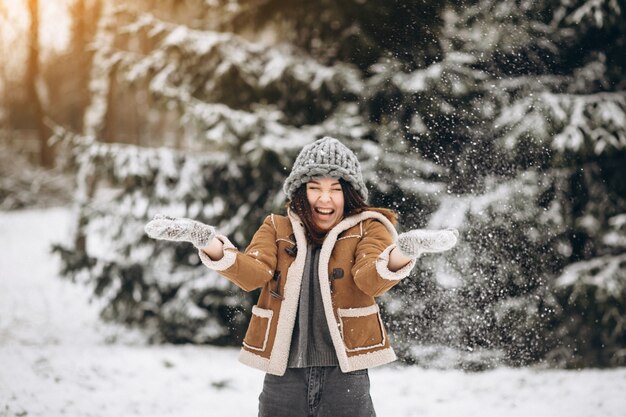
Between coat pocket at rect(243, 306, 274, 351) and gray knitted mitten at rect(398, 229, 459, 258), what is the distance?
0.66m

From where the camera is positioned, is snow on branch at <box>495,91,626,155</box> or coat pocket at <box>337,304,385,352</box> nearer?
coat pocket at <box>337,304,385,352</box>

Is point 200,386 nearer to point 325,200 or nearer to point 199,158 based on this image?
point 199,158

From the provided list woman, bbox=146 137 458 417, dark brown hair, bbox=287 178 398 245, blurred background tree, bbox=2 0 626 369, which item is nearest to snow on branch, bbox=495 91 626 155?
blurred background tree, bbox=2 0 626 369

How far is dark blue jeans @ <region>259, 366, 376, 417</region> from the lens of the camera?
2.42m

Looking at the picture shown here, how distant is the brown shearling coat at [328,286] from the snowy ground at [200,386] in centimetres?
234

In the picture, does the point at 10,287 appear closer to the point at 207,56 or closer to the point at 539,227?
the point at 207,56

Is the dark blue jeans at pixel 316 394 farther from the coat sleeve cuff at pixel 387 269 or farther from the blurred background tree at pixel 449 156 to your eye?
the blurred background tree at pixel 449 156

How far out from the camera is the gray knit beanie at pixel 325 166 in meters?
2.59

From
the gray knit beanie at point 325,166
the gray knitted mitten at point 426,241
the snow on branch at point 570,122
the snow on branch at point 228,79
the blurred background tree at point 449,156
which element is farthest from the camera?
the snow on branch at point 228,79

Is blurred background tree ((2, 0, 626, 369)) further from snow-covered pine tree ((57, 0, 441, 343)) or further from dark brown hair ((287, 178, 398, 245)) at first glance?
dark brown hair ((287, 178, 398, 245))

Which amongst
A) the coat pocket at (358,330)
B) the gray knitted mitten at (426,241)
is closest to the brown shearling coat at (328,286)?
the coat pocket at (358,330)

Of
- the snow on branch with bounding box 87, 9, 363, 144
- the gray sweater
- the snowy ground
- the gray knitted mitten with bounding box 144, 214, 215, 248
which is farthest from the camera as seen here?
the snow on branch with bounding box 87, 9, 363, 144

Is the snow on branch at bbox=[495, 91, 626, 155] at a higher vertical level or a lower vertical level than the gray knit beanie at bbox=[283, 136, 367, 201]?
higher

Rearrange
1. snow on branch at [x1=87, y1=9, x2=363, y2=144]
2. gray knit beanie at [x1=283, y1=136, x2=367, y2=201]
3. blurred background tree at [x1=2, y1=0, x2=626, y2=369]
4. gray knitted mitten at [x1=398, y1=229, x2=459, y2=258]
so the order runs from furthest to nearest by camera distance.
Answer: snow on branch at [x1=87, y1=9, x2=363, y2=144] → blurred background tree at [x1=2, y1=0, x2=626, y2=369] → gray knit beanie at [x1=283, y1=136, x2=367, y2=201] → gray knitted mitten at [x1=398, y1=229, x2=459, y2=258]
